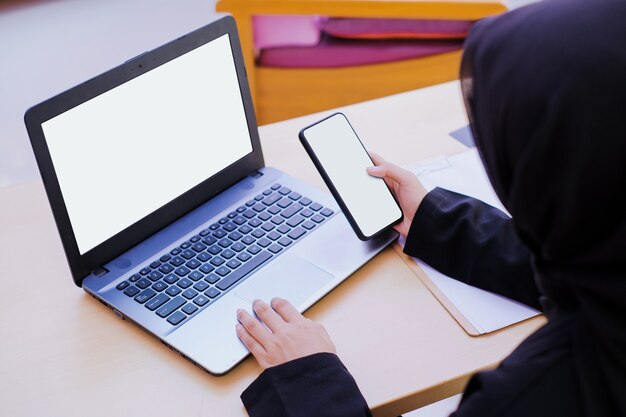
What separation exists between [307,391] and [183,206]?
13.8 inches

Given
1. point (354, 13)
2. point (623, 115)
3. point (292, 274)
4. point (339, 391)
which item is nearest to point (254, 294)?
point (292, 274)

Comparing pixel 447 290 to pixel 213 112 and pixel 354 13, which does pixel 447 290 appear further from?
pixel 354 13

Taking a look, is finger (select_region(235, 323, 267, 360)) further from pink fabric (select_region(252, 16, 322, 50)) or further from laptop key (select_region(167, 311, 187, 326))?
pink fabric (select_region(252, 16, 322, 50))

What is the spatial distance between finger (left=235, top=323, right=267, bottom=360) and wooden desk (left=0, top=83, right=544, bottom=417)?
0.8 inches

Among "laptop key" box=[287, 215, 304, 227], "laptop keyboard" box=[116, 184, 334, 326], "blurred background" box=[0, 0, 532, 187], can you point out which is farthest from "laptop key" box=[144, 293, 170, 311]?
"blurred background" box=[0, 0, 532, 187]

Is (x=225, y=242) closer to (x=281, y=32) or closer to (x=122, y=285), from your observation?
(x=122, y=285)

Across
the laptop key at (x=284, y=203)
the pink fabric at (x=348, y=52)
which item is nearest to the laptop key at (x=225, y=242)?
the laptop key at (x=284, y=203)

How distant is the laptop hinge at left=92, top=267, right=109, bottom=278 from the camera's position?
90 centimetres

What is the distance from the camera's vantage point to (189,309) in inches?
33.4

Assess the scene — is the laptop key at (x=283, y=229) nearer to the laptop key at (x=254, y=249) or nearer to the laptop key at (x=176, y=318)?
the laptop key at (x=254, y=249)

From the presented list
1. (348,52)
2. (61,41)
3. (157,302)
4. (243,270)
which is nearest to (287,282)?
(243,270)

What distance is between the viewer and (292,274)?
0.91 meters

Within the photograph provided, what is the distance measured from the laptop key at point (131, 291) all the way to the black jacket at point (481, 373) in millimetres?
210

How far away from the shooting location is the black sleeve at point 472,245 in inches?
33.9
